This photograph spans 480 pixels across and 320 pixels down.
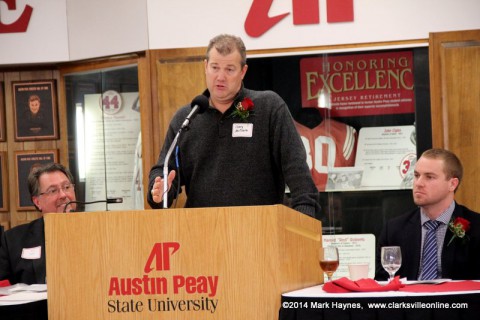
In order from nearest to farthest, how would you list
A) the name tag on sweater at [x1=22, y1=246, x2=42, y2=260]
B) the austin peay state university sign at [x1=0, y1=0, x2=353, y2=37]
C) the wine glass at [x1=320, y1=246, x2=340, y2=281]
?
the wine glass at [x1=320, y1=246, x2=340, y2=281], the name tag on sweater at [x1=22, y1=246, x2=42, y2=260], the austin peay state university sign at [x1=0, y1=0, x2=353, y2=37]

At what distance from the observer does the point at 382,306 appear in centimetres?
298

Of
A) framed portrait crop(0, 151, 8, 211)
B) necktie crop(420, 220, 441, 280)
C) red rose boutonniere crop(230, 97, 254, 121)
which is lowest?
necktie crop(420, 220, 441, 280)

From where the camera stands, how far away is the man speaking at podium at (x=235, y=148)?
3.97 meters

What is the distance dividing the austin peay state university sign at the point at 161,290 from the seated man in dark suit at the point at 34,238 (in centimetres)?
147

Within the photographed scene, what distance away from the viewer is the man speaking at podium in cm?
397

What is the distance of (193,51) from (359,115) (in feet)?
4.44

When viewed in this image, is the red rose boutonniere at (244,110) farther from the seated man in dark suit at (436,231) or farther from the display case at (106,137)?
the display case at (106,137)

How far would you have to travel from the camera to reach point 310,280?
3.47 meters

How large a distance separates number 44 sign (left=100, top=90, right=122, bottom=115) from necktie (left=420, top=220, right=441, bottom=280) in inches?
126

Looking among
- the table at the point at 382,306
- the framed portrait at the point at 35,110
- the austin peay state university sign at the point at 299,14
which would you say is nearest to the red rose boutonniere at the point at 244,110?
the table at the point at 382,306

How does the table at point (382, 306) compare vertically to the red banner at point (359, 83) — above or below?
below

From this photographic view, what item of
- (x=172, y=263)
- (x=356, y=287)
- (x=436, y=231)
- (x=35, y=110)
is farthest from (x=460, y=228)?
(x=35, y=110)

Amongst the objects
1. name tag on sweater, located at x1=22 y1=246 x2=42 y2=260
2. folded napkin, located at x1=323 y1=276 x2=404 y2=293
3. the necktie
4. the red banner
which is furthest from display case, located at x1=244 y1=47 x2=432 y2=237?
folded napkin, located at x1=323 y1=276 x2=404 y2=293

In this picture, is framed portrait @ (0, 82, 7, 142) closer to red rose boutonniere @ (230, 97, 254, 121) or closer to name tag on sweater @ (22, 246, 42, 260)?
name tag on sweater @ (22, 246, 42, 260)
